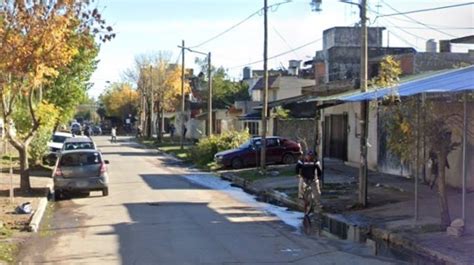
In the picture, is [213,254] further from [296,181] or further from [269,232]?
[296,181]

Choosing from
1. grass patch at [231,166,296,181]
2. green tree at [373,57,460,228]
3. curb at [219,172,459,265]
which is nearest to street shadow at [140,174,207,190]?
Answer: grass patch at [231,166,296,181]

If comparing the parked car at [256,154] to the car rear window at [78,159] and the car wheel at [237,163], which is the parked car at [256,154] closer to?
the car wheel at [237,163]

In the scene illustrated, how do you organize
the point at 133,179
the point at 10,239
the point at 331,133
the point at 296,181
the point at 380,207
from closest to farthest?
the point at 10,239
the point at 380,207
the point at 296,181
the point at 133,179
the point at 331,133

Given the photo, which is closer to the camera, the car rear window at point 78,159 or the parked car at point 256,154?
the car rear window at point 78,159

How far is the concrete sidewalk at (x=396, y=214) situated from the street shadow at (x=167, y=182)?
2.59 meters

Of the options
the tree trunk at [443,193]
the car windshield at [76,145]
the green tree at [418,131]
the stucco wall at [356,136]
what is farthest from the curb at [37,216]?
the stucco wall at [356,136]

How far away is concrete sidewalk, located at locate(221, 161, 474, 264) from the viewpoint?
12164 mm

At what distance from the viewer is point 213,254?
11609 mm

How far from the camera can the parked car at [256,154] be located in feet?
117

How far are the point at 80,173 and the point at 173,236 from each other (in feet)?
29.1

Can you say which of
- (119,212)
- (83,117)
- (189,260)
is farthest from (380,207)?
(83,117)

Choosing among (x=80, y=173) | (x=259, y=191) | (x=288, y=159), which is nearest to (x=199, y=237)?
(x=80, y=173)

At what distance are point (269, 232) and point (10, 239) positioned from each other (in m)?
4.88

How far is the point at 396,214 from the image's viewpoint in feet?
53.1
